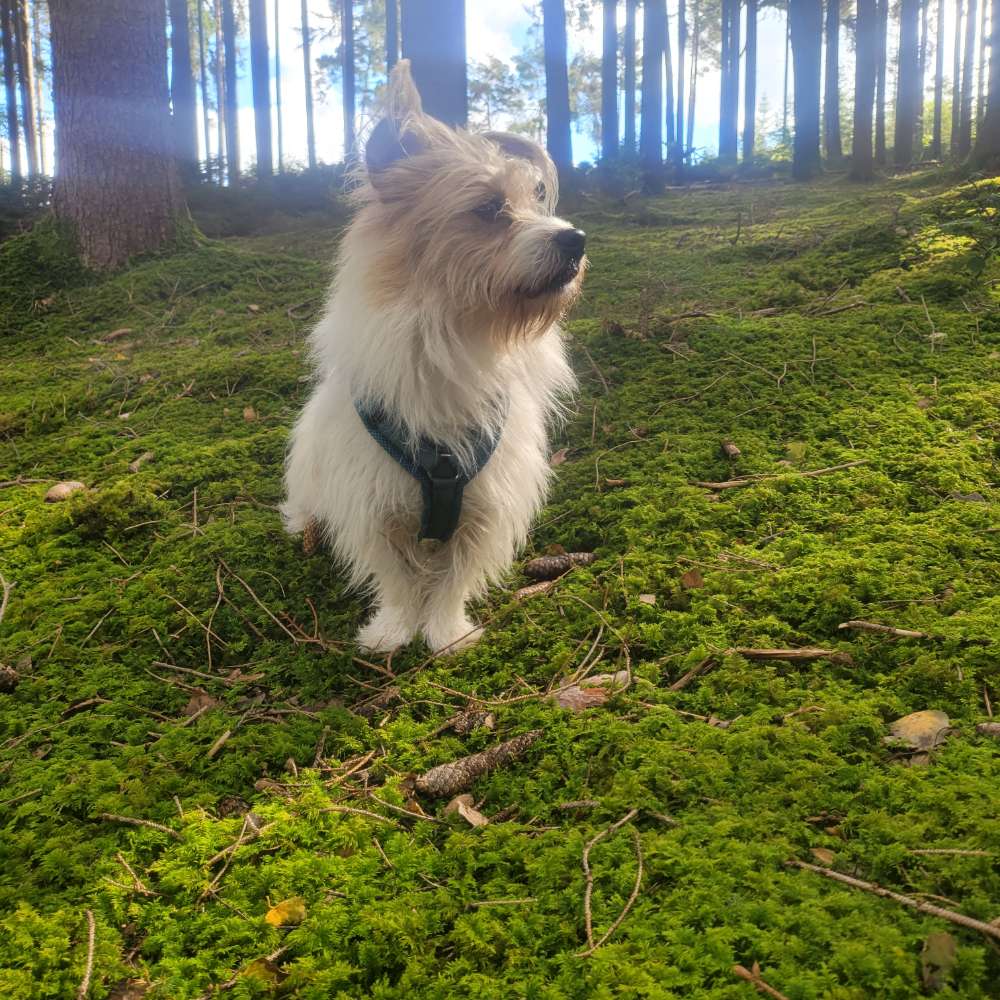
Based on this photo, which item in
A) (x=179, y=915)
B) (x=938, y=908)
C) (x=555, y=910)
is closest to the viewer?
(x=938, y=908)

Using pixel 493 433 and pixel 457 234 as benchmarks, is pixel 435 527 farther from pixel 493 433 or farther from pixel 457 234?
pixel 457 234

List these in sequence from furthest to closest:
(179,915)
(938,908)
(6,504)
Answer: (6,504) < (179,915) < (938,908)

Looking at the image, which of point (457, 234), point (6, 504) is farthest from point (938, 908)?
point (6, 504)

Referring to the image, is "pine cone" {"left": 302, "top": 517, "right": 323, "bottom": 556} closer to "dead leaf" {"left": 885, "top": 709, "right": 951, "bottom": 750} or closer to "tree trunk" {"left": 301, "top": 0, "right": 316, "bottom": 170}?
"dead leaf" {"left": 885, "top": 709, "right": 951, "bottom": 750}

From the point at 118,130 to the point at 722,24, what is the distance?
107 feet

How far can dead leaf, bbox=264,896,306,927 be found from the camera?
72.9 inches

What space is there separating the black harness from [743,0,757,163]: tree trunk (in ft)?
87.8

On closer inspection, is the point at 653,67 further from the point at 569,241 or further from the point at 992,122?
the point at 569,241

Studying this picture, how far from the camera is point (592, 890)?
180 centimetres

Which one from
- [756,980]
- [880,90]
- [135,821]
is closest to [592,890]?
[756,980]

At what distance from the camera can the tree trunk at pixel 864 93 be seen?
15.5 m

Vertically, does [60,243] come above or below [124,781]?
above

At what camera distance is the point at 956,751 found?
199cm

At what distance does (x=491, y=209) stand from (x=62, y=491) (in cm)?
309
